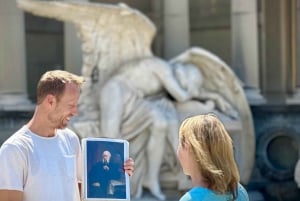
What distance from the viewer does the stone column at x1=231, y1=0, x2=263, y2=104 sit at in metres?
13.4

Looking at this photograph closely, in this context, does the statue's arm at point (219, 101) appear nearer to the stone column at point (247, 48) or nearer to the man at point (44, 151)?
the stone column at point (247, 48)

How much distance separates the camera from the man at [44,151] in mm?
3855

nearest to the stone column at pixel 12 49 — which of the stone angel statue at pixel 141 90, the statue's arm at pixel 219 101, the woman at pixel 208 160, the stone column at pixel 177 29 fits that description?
the stone angel statue at pixel 141 90

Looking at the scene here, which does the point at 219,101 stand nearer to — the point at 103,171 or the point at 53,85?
the point at 103,171

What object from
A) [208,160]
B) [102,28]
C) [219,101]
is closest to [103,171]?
[208,160]

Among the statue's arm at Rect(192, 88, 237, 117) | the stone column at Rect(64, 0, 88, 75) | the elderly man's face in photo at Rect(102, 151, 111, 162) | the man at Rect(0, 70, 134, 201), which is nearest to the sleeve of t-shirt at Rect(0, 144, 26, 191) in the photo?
the man at Rect(0, 70, 134, 201)

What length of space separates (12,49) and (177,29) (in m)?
2.45

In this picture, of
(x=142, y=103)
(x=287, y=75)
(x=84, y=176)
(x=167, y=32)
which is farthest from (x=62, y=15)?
(x=84, y=176)

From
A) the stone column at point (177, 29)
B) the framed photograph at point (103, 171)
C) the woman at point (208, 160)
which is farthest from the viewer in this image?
the stone column at point (177, 29)

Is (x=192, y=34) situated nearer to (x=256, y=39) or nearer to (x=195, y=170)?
(x=256, y=39)

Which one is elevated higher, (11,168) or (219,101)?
(11,168)

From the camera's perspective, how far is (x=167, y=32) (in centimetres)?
1414

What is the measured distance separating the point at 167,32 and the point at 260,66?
4.82 ft

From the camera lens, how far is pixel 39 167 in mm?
3936
